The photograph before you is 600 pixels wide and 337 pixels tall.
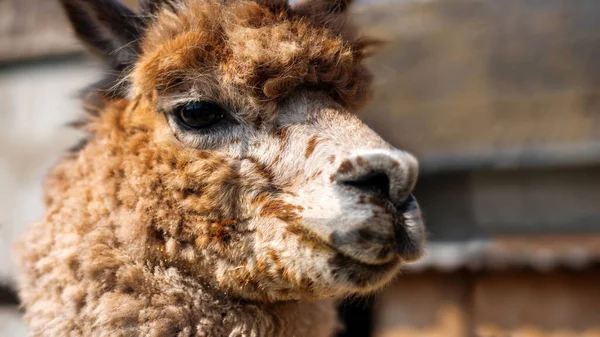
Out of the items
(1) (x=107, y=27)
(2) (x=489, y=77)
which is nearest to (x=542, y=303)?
(2) (x=489, y=77)

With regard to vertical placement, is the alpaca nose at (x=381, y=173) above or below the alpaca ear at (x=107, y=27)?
below

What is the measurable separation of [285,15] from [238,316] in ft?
4.09

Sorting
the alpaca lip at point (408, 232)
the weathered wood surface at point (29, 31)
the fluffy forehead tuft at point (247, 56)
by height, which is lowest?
the weathered wood surface at point (29, 31)

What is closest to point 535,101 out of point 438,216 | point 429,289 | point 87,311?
point 438,216

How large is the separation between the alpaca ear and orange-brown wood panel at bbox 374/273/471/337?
5576 mm

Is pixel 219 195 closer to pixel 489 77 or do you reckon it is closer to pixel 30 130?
pixel 30 130

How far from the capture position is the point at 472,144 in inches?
417

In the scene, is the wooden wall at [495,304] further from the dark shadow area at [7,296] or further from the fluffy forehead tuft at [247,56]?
the fluffy forehead tuft at [247,56]

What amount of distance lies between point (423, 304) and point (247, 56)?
19.7 feet

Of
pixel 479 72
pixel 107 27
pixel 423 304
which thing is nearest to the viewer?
pixel 107 27

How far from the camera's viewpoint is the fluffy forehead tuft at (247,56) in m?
A: 2.62

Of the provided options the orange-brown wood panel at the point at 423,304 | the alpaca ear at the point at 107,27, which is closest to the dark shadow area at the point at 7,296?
the orange-brown wood panel at the point at 423,304

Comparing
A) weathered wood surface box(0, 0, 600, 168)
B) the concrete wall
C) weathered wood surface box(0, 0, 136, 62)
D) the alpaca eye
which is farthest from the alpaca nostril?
weathered wood surface box(0, 0, 136, 62)

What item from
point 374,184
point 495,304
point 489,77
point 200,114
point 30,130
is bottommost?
point 495,304
